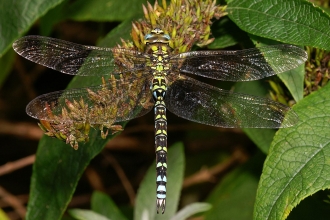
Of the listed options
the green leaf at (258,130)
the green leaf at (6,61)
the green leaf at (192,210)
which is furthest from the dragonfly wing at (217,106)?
the green leaf at (6,61)

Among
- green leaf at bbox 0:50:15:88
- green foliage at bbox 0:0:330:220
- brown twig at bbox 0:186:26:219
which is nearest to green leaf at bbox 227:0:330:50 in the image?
green foliage at bbox 0:0:330:220

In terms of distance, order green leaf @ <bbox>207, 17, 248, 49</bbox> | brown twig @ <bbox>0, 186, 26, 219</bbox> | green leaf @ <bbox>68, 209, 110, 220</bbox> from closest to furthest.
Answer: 1. green leaf @ <bbox>207, 17, 248, 49</bbox>
2. green leaf @ <bbox>68, 209, 110, 220</bbox>
3. brown twig @ <bbox>0, 186, 26, 219</bbox>

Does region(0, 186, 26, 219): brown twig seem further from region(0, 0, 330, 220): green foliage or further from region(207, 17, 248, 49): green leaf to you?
region(207, 17, 248, 49): green leaf

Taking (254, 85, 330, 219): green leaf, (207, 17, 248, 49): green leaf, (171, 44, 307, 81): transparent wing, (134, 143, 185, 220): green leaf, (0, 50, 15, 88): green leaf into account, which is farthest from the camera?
(0, 50, 15, 88): green leaf

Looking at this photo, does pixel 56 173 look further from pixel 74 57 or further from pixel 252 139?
pixel 252 139

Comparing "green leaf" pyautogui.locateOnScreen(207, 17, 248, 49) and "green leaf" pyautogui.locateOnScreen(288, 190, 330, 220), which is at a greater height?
"green leaf" pyautogui.locateOnScreen(207, 17, 248, 49)

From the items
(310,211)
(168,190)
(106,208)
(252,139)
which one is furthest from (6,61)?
(310,211)

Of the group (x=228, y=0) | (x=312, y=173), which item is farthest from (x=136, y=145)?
(x=312, y=173)
